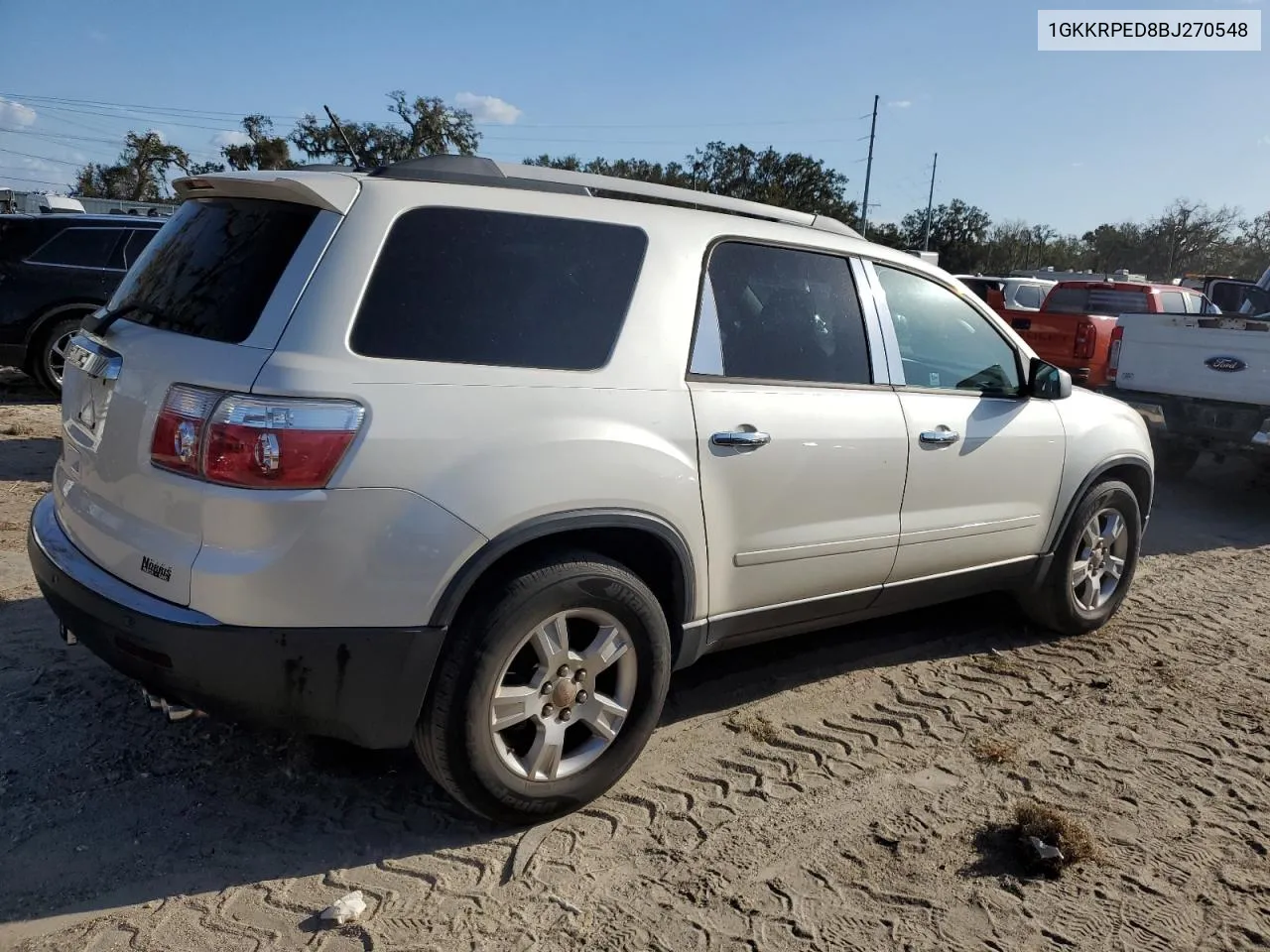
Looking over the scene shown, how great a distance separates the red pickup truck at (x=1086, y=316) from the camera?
1126 cm

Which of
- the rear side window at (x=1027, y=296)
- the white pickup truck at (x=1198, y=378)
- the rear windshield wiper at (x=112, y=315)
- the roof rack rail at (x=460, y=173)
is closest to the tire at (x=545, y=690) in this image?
the roof rack rail at (x=460, y=173)

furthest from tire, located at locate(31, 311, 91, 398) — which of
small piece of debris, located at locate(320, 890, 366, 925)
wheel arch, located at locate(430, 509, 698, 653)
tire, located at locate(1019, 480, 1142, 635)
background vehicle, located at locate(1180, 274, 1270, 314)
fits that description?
background vehicle, located at locate(1180, 274, 1270, 314)

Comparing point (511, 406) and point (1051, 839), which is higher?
point (511, 406)

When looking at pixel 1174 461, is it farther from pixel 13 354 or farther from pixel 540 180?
pixel 13 354

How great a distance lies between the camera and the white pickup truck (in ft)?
25.1

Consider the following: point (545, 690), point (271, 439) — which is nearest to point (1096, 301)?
point (545, 690)

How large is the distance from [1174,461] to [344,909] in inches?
355

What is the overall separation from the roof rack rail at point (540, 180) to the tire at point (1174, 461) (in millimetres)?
6979

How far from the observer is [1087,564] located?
16.0 feet

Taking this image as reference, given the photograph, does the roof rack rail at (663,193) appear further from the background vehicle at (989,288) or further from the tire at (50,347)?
the background vehicle at (989,288)

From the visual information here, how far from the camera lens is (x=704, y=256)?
11.0 ft

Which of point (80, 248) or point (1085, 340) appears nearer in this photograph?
point (80, 248)

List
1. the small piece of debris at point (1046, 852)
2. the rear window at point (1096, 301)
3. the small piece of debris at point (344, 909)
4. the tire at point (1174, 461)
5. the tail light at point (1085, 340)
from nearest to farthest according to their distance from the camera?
1. the small piece of debris at point (344, 909)
2. the small piece of debris at point (1046, 852)
3. the tire at point (1174, 461)
4. the tail light at point (1085, 340)
5. the rear window at point (1096, 301)

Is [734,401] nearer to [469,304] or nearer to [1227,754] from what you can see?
[469,304]
